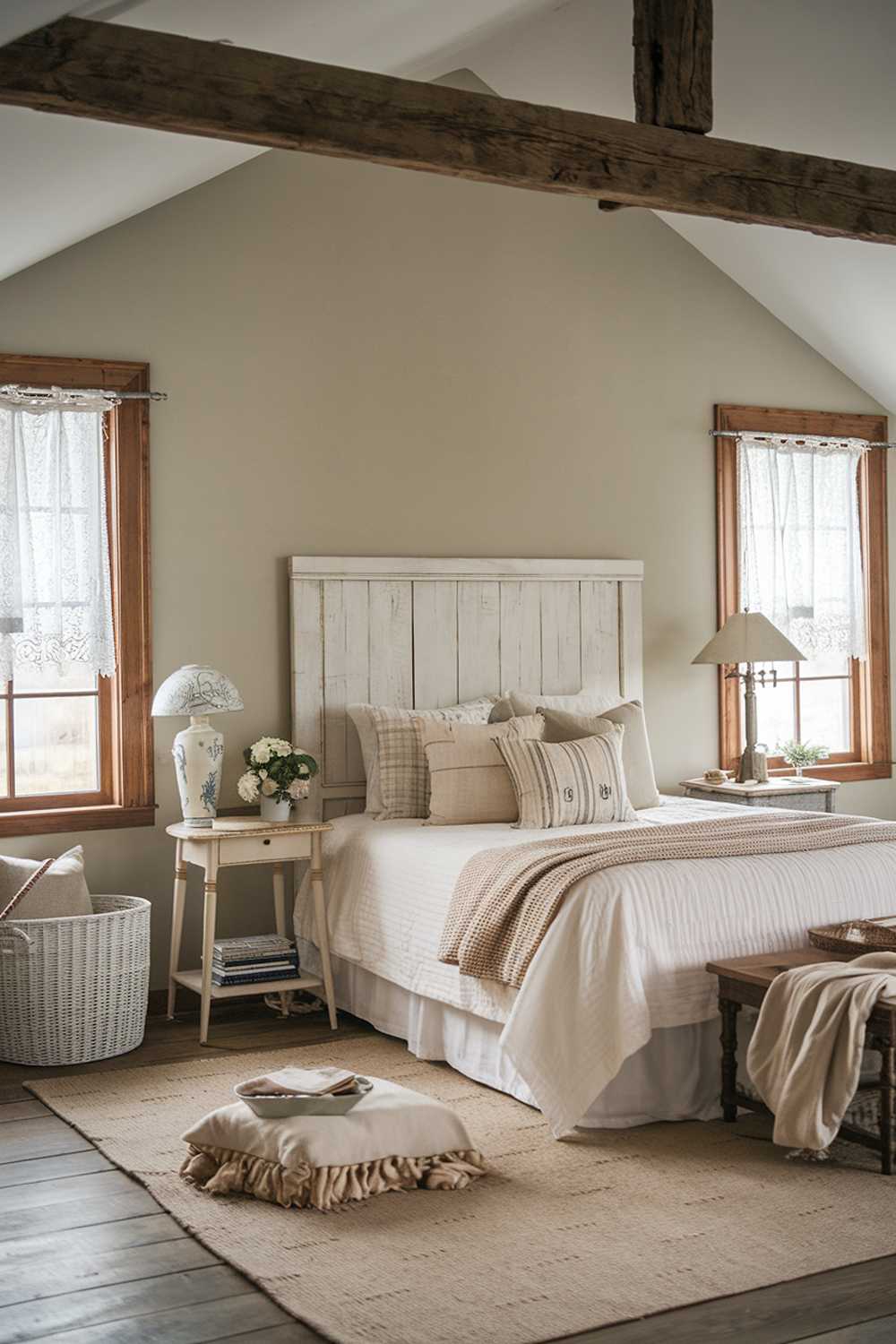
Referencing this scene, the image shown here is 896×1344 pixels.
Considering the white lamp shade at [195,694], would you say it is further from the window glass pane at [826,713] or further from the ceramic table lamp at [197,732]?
the window glass pane at [826,713]

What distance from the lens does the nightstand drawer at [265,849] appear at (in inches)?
199

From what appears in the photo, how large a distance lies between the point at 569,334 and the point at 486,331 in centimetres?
40

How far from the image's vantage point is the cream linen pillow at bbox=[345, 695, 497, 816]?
18.0 ft

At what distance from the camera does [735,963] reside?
399 centimetres

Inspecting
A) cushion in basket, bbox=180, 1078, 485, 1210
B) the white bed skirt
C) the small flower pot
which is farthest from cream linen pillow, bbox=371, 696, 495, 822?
cushion in basket, bbox=180, 1078, 485, 1210

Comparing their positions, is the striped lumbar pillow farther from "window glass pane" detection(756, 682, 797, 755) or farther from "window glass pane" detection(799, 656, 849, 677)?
"window glass pane" detection(799, 656, 849, 677)

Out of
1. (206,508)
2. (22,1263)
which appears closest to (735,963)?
(22,1263)

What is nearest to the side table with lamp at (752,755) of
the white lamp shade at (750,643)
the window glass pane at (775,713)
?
the white lamp shade at (750,643)

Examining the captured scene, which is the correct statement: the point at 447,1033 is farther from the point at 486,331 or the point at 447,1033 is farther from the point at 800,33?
the point at 800,33

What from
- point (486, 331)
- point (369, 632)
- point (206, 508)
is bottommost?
point (369, 632)

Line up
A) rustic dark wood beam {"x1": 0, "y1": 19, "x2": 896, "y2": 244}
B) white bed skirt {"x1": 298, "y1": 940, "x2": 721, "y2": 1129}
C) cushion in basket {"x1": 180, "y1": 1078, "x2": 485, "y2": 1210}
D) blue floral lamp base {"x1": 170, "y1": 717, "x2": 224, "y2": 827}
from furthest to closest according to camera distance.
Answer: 1. blue floral lamp base {"x1": 170, "y1": 717, "x2": 224, "y2": 827}
2. white bed skirt {"x1": 298, "y1": 940, "x2": 721, "y2": 1129}
3. cushion in basket {"x1": 180, "y1": 1078, "x2": 485, "y2": 1210}
4. rustic dark wood beam {"x1": 0, "y1": 19, "x2": 896, "y2": 244}

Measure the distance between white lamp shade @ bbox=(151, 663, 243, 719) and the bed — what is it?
540mm

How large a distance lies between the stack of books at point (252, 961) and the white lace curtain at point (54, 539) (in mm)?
1060

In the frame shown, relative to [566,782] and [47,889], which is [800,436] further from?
[47,889]
